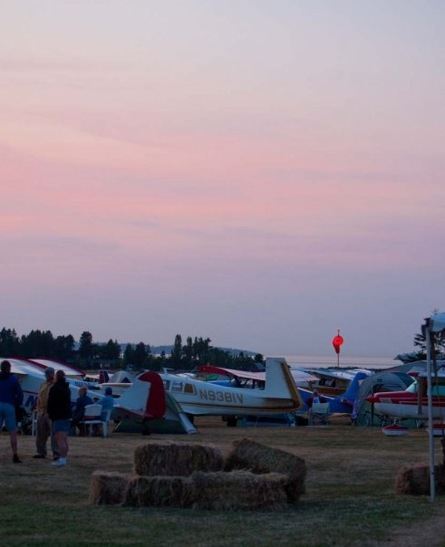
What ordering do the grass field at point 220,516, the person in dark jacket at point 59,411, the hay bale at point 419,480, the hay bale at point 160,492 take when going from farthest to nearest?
the person in dark jacket at point 59,411 → the hay bale at point 419,480 → the hay bale at point 160,492 → the grass field at point 220,516

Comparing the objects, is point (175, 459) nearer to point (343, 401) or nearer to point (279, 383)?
point (279, 383)

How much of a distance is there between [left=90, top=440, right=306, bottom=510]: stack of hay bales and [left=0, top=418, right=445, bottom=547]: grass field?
286mm

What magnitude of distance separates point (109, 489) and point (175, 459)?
4.98 ft

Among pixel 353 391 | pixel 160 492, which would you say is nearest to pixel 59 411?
pixel 160 492

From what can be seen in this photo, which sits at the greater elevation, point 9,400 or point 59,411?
point 9,400

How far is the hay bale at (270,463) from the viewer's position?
565 inches

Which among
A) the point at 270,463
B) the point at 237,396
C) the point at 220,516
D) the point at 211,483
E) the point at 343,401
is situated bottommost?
the point at 220,516

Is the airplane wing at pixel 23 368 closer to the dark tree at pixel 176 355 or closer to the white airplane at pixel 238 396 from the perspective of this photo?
the white airplane at pixel 238 396

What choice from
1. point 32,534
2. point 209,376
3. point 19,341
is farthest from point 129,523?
point 19,341

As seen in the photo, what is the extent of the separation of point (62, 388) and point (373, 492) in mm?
6339

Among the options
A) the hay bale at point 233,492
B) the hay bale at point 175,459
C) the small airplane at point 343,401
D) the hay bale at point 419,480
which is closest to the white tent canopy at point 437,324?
the hay bale at point 419,480

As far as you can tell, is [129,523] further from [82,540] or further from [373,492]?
[373,492]

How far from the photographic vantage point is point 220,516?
1286 centimetres

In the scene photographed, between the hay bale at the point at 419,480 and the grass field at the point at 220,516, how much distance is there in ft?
0.92
